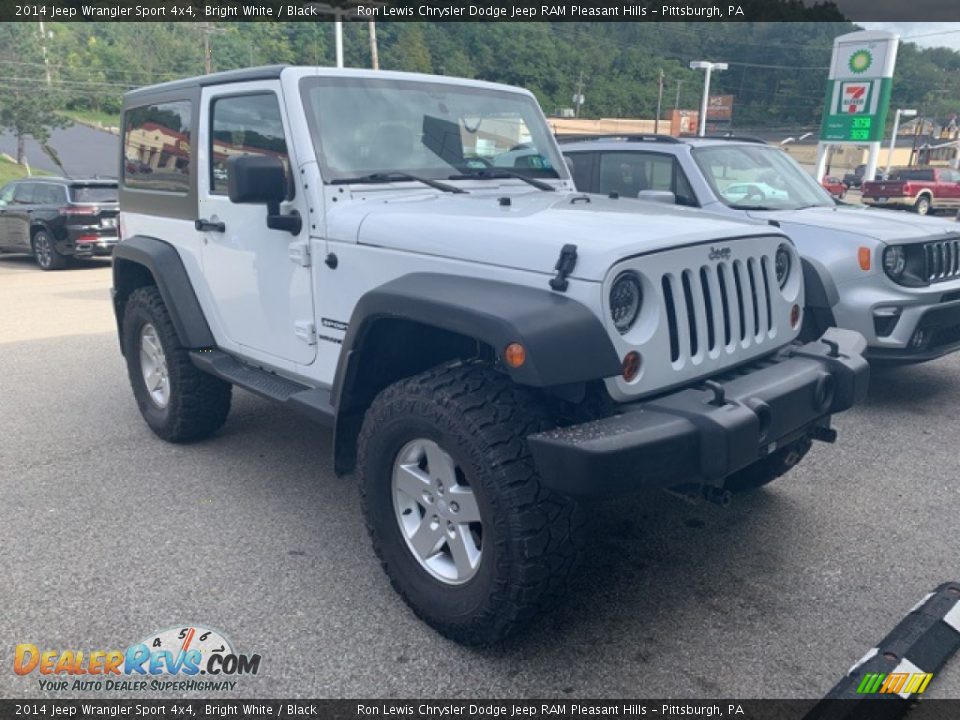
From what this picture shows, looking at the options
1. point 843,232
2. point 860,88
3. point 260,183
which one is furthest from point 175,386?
point 860,88

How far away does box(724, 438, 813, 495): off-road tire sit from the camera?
3.40m

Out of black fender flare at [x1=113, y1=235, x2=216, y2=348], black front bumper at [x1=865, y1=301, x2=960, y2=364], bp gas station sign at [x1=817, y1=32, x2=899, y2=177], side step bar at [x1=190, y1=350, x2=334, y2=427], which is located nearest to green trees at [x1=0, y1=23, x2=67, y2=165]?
bp gas station sign at [x1=817, y1=32, x2=899, y2=177]

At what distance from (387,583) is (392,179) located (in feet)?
5.79

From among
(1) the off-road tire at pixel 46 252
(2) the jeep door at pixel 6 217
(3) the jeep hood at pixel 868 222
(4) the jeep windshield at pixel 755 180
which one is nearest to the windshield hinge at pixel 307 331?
(3) the jeep hood at pixel 868 222

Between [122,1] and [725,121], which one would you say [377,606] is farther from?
[725,121]

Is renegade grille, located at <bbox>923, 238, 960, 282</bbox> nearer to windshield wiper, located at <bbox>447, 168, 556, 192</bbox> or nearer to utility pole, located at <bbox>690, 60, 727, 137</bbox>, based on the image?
windshield wiper, located at <bbox>447, 168, 556, 192</bbox>

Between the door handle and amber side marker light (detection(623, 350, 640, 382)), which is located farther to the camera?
the door handle

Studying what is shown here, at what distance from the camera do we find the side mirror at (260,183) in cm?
310

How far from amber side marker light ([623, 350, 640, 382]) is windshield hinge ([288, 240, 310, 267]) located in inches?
62.6

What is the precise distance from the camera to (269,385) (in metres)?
3.77

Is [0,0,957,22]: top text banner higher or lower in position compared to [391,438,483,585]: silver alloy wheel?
higher

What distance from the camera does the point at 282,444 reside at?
4.70 metres

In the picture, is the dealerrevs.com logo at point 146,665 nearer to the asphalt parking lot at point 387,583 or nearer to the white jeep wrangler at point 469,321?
the asphalt parking lot at point 387,583

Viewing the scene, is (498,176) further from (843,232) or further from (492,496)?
(843,232)
